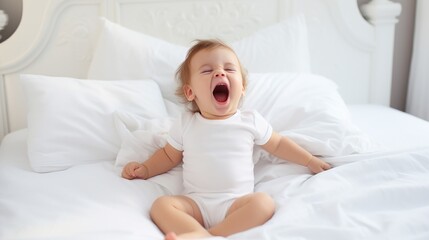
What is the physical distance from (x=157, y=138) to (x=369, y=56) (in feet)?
3.74

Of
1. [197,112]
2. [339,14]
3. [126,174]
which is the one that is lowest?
[126,174]

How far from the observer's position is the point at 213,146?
123 centimetres

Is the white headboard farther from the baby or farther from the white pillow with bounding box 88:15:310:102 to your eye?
the baby

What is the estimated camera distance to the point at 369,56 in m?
2.04

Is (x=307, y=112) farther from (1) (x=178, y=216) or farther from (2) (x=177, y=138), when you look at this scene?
(1) (x=178, y=216)

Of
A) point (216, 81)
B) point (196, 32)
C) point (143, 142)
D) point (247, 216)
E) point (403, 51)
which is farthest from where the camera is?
point (403, 51)

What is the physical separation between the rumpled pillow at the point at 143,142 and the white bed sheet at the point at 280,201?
0.04 m

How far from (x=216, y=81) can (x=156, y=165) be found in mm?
292

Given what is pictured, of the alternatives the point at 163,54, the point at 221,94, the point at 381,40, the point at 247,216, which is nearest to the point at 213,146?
the point at 221,94

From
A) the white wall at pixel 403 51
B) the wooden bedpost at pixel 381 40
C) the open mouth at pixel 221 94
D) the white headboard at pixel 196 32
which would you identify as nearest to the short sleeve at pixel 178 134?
the open mouth at pixel 221 94

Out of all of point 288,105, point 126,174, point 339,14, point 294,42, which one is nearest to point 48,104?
point 126,174

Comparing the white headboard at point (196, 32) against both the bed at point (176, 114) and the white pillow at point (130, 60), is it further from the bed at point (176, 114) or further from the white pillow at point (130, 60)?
the white pillow at point (130, 60)

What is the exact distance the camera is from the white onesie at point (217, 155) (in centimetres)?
119

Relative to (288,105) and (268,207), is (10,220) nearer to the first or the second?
(268,207)
